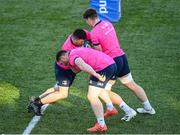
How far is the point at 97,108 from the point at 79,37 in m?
1.17

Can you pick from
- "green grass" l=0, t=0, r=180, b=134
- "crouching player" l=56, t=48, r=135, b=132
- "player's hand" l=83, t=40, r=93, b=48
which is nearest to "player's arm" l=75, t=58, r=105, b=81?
"crouching player" l=56, t=48, r=135, b=132

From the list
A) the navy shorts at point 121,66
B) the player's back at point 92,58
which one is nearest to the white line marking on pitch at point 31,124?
the player's back at point 92,58

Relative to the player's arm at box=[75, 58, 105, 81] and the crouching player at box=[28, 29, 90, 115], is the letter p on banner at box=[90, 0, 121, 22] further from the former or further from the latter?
the player's arm at box=[75, 58, 105, 81]

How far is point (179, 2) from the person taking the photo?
17125 millimetres

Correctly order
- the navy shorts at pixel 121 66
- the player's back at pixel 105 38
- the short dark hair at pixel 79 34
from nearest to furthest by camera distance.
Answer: the short dark hair at pixel 79 34
the player's back at pixel 105 38
the navy shorts at pixel 121 66

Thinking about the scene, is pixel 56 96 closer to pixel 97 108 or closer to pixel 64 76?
pixel 64 76

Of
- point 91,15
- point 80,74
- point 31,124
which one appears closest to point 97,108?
point 31,124

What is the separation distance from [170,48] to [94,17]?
16.5ft

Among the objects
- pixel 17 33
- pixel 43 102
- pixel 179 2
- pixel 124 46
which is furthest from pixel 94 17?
pixel 179 2

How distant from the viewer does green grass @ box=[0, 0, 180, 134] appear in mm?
8977

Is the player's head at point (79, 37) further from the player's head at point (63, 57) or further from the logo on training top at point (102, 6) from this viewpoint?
the logo on training top at point (102, 6)

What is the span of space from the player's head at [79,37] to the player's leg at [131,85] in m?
0.66

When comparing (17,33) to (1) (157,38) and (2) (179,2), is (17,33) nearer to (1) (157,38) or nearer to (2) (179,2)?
(1) (157,38)

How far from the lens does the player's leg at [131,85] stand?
9.01m
